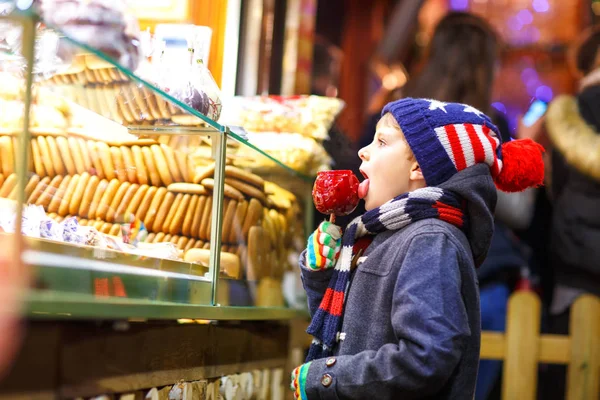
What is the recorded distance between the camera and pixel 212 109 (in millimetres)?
2299

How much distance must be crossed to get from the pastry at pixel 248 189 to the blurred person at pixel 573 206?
6.06ft

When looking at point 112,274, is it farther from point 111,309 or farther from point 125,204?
point 125,204

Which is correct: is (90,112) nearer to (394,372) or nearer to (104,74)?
(104,74)

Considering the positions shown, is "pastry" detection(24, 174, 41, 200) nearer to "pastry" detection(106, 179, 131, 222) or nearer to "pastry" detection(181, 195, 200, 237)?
"pastry" detection(106, 179, 131, 222)

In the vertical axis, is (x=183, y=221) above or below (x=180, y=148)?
below

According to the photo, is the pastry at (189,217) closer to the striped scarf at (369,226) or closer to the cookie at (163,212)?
the cookie at (163,212)

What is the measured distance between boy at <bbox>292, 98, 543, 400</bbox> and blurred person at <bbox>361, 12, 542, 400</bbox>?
171 cm

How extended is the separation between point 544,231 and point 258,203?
2227 mm

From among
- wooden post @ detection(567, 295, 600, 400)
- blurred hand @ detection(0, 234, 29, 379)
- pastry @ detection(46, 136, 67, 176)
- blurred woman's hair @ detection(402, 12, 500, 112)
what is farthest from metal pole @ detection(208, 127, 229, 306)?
wooden post @ detection(567, 295, 600, 400)

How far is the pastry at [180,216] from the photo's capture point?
6.89 ft

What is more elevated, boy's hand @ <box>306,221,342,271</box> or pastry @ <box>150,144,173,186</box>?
pastry @ <box>150,144,173,186</box>

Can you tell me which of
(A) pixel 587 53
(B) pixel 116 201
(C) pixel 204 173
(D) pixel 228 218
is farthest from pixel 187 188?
(A) pixel 587 53

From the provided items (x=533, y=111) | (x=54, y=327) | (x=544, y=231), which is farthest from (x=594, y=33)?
(x=54, y=327)

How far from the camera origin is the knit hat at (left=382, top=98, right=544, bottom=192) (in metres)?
1.95
